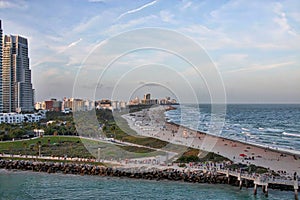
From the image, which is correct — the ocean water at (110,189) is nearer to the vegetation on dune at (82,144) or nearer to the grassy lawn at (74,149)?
the vegetation on dune at (82,144)

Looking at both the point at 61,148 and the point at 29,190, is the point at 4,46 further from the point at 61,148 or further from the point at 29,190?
the point at 29,190

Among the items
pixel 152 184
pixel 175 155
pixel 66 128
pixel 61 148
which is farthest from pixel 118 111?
pixel 152 184

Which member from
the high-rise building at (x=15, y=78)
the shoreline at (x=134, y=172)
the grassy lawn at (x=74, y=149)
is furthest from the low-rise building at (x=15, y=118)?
the shoreline at (x=134, y=172)

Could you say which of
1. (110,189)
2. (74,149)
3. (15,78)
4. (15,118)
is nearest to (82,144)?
(74,149)

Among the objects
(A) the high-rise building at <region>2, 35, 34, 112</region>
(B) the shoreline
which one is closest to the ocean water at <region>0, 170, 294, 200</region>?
(B) the shoreline

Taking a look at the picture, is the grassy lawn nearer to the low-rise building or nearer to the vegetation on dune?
the vegetation on dune

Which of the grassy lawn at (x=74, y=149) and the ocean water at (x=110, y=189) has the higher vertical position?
the grassy lawn at (x=74, y=149)
